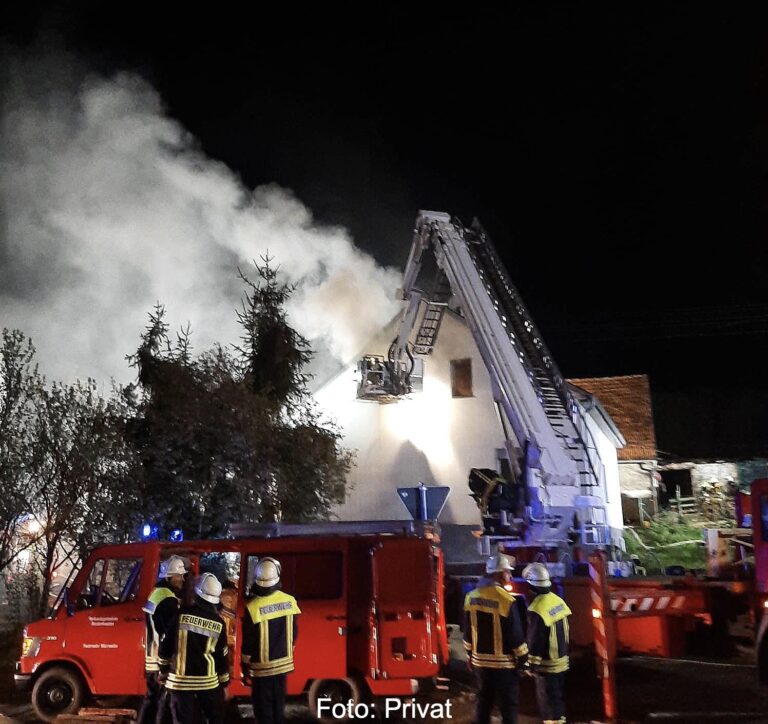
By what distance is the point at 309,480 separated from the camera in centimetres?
1507

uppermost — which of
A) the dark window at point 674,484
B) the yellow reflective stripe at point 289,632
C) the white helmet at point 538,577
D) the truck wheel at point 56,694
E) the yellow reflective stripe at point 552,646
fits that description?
the dark window at point 674,484

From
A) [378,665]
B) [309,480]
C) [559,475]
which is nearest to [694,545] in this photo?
[559,475]

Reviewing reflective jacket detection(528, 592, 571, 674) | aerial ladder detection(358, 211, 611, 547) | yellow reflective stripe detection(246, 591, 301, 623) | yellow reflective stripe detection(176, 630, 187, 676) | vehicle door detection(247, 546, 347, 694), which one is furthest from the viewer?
aerial ladder detection(358, 211, 611, 547)

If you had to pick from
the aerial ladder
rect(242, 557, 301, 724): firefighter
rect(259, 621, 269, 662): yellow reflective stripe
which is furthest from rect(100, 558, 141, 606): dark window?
the aerial ladder

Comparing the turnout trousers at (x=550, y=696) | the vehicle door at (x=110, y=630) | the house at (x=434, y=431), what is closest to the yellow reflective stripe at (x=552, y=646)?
the turnout trousers at (x=550, y=696)

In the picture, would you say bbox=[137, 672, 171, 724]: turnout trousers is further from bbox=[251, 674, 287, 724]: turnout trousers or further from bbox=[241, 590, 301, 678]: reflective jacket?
bbox=[241, 590, 301, 678]: reflective jacket

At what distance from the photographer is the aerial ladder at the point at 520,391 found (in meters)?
12.2

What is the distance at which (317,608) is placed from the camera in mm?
7766

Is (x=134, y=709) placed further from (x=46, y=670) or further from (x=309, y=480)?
(x=309, y=480)

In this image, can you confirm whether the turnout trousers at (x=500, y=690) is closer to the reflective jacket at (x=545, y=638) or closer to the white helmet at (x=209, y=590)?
the reflective jacket at (x=545, y=638)

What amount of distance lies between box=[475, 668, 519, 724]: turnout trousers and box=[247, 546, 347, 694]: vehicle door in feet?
5.70

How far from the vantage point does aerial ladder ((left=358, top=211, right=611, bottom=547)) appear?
1217 centimetres

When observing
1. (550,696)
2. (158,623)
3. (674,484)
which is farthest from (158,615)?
(674,484)

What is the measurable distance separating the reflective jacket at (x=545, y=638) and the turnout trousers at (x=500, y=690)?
242mm
